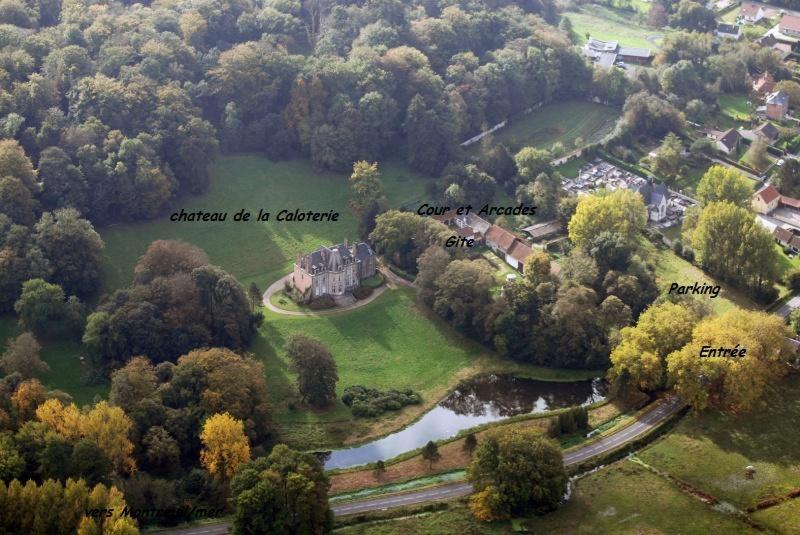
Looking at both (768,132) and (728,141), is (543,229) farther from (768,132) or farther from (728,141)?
(768,132)

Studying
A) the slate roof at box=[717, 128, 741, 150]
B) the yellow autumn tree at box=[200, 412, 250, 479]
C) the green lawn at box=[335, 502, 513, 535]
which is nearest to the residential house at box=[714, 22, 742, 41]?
the slate roof at box=[717, 128, 741, 150]

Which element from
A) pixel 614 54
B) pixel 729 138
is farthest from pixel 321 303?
pixel 614 54

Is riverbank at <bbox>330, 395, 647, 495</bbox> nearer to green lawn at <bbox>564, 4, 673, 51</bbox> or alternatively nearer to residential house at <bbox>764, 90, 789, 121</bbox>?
residential house at <bbox>764, 90, 789, 121</bbox>

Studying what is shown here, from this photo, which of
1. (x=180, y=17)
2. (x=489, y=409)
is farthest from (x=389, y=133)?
(x=489, y=409)

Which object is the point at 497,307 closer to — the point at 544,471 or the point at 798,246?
the point at 544,471

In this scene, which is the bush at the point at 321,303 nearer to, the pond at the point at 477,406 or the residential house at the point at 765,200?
the pond at the point at 477,406
